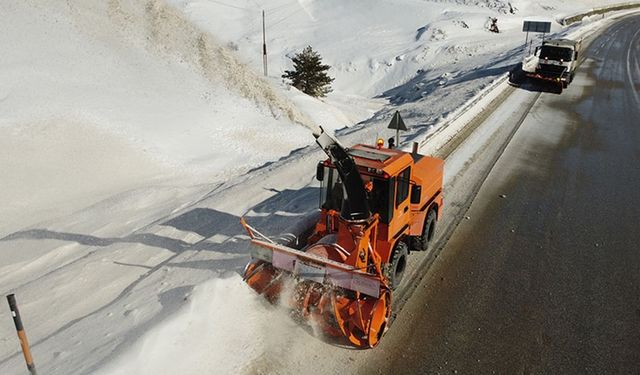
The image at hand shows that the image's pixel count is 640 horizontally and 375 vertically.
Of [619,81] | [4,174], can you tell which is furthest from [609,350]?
[619,81]

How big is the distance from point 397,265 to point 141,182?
10.8 m

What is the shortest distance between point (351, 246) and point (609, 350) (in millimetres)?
4214

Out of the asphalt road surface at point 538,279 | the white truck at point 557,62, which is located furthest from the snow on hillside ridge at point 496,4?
the asphalt road surface at point 538,279

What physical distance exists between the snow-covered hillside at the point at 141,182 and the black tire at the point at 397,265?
184 cm

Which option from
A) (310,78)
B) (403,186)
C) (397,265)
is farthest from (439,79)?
(397,265)

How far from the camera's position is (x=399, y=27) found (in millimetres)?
65188

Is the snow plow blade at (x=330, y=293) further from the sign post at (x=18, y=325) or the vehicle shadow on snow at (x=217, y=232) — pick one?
the sign post at (x=18, y=325)

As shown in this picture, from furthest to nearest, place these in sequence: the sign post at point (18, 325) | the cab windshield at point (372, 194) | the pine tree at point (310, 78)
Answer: the pine tree at point (310, 78)
the cab windshield at point (372, 194)
the sign post at point (18, 325)

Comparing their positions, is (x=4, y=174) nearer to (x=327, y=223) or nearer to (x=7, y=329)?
(x=7, y=329)

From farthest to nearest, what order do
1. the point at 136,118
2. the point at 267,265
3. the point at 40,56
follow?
1. the point at 40,56
2. the point at 136,118
3. the point at 267,265

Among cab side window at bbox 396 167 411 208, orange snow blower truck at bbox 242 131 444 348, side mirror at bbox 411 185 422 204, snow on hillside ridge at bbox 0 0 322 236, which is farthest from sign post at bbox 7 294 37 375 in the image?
snow on hillside ridge at bbox 0 0 322 236

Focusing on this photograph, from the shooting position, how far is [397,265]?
830 cm

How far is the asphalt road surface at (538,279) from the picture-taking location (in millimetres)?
6957

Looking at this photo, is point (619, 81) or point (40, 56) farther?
point (619, 81)
